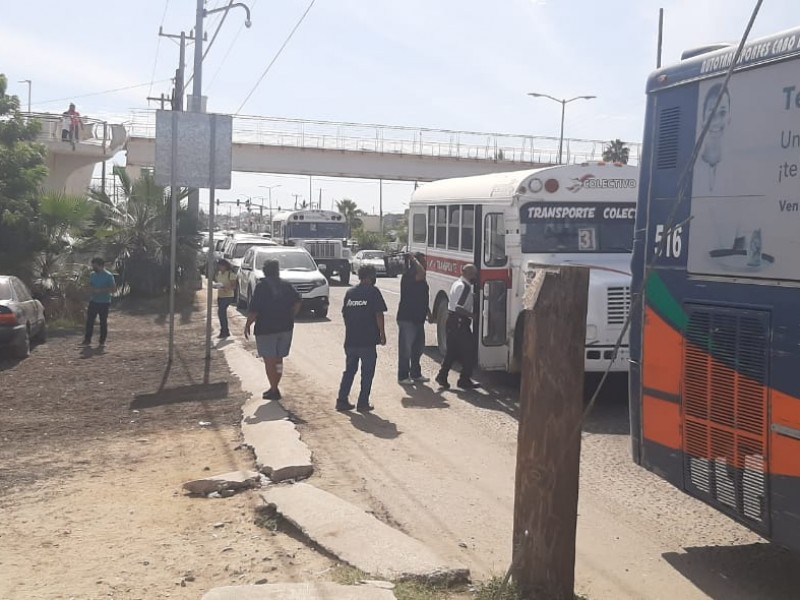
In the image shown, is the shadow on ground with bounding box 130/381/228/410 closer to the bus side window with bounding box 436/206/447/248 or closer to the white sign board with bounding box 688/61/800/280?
the bus side window with bounding box 436/206/447/248

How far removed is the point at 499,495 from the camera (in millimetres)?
7180

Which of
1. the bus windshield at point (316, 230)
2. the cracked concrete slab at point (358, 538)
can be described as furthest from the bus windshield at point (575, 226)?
the bus windshield at point (316, 230)

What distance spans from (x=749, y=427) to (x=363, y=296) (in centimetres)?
590

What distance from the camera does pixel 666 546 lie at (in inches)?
238

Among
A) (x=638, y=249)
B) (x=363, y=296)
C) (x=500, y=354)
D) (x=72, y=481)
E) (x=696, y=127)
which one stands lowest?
(x=72, y=481)

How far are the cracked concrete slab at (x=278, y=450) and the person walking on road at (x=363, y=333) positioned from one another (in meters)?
1.21

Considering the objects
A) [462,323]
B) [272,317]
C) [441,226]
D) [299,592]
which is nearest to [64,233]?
[441,226]

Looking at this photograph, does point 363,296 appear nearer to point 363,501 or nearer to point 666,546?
point 363,501

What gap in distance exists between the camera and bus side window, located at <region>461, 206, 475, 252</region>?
496 inches

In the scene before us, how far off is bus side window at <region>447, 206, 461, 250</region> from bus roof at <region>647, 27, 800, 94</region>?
7.41 m

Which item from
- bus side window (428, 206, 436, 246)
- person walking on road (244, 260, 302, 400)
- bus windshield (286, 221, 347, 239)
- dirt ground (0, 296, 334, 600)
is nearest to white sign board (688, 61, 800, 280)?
dirt ground (0, 296, 334, 600)

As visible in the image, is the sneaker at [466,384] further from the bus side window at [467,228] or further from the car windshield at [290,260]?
the car windshield at [290,260]

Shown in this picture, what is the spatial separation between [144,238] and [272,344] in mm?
14755

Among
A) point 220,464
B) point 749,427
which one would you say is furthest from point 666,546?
point 220,464
